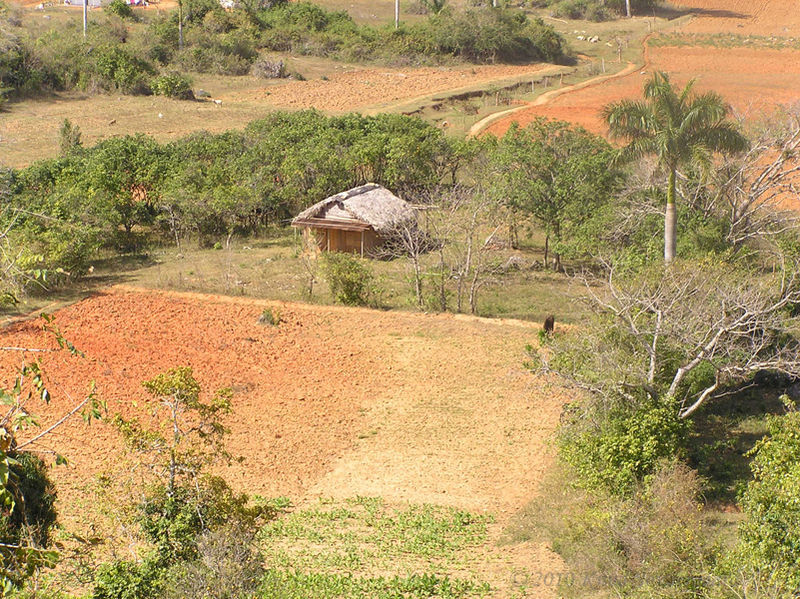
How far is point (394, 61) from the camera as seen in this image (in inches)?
2346

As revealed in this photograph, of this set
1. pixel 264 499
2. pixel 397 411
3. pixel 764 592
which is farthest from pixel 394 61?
pixel 764 592

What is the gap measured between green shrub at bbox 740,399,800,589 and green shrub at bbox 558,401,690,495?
199 centimetres

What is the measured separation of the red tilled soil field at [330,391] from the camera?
16203 millimetres

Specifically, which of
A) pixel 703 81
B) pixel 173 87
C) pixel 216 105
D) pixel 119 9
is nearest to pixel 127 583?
pixel 216 105

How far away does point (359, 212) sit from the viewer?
2794cm

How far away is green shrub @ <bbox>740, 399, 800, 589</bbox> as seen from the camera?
10625mm

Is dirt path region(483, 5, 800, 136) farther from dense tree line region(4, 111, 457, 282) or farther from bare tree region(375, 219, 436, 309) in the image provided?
bare tree region(375, 219, 436, 309)

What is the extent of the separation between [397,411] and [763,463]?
788cm

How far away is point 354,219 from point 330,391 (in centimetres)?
939

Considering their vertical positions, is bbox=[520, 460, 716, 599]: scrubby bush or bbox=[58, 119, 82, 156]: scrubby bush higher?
bbox=[58, 119, 82, 156]: scrubby bush

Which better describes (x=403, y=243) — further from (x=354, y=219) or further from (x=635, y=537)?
(x=635, y=537)

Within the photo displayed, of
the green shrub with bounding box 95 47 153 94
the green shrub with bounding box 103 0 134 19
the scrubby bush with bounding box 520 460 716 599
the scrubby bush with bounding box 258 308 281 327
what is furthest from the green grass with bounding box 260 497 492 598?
the green shrub with bounding box 103 0 134 19

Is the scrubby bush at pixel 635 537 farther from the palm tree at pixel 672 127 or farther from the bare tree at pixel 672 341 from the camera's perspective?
the palm tree at pixel 672 127

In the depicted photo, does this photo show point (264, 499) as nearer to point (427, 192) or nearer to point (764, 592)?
point (764, 592)
